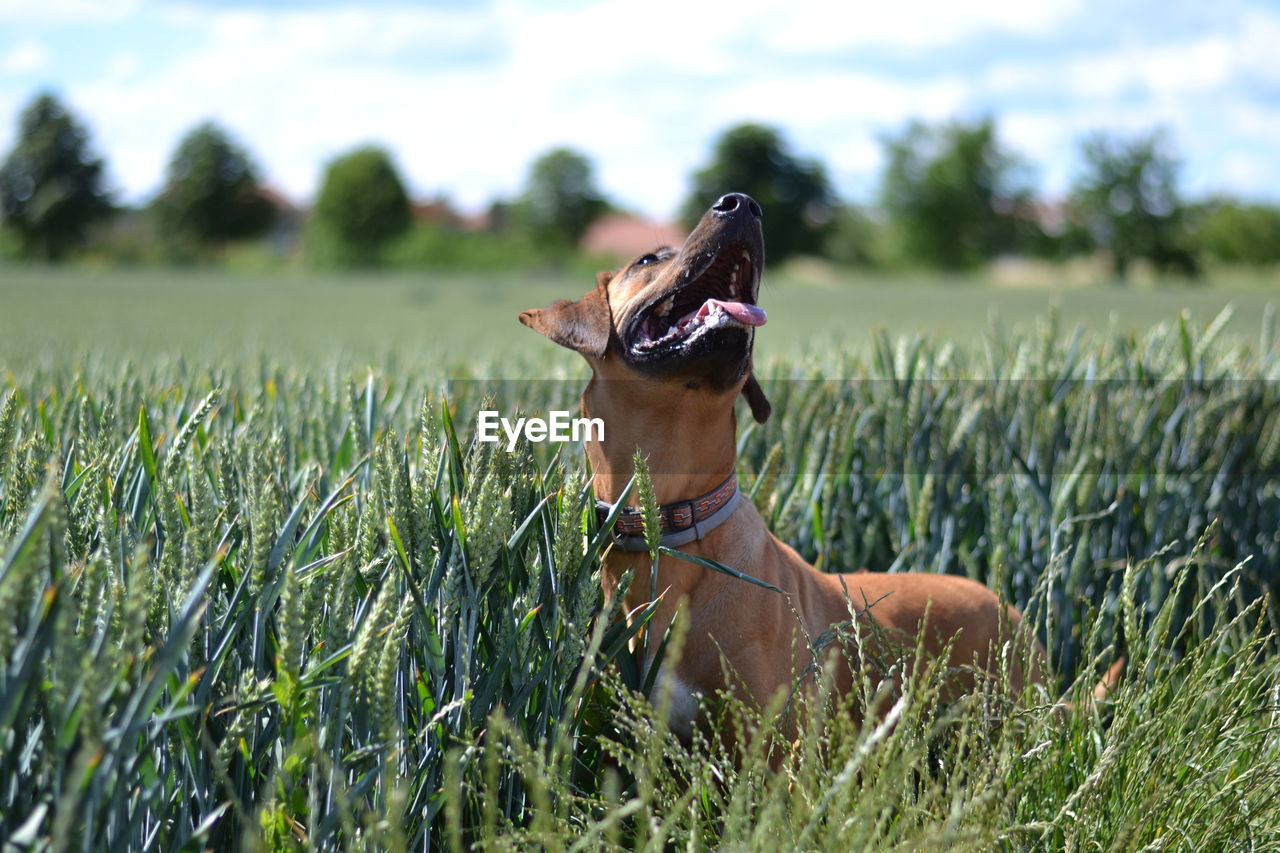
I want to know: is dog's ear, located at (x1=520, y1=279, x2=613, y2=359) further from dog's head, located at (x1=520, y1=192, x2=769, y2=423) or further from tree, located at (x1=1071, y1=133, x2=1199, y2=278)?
tree, located at (x1=1071, y1=133, x2=1199, y2=278)

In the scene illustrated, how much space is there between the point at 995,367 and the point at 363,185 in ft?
312

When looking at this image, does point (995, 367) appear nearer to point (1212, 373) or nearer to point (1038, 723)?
point (1212, 373)

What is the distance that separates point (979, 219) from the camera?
82938 mm

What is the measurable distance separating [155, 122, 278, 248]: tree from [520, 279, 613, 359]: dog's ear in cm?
9188

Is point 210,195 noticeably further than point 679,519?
Yes

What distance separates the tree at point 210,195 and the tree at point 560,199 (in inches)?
971

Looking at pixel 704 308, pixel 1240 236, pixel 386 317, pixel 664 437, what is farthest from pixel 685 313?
pixel 1240 236

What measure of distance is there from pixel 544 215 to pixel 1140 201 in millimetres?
55826

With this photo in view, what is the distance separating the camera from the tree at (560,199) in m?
96.8

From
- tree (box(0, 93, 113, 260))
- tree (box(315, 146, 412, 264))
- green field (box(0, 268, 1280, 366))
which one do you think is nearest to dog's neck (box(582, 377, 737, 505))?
green field (box(0, 268, 1280, 366))

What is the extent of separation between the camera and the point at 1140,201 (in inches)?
2398

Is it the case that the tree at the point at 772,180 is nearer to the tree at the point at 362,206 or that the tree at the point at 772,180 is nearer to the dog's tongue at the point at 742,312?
the tree at the point at 362,206

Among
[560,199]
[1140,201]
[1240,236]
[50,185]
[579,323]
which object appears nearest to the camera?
[579,323]

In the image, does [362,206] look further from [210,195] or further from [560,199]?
[560,199]
